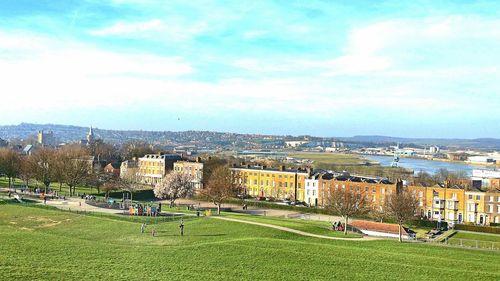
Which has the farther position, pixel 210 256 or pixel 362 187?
pixel 362 187

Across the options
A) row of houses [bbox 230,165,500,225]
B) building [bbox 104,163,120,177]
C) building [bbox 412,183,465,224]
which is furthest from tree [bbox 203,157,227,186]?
building [bbox 412,183,465,224]

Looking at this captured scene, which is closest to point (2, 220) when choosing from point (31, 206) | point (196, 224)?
point (31, 206)

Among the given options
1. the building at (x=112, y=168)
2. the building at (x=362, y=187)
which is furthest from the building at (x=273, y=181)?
the building at (x=112, y=168)

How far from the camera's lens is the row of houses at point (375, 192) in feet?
239

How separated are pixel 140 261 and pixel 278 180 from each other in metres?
65.8

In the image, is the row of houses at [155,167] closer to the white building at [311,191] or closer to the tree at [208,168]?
the tree at [208,168]

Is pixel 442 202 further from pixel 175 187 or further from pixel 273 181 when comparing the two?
pixel 175 187

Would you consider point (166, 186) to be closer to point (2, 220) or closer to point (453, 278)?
point (2, 220)

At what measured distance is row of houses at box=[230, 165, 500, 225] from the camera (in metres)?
72.9

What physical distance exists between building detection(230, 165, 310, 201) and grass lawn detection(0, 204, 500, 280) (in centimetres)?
4599

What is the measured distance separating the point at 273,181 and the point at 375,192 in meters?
23.8

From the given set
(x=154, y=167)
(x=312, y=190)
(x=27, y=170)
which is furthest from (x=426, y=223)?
(x=27, y=170)

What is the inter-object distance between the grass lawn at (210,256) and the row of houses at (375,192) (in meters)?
28.1

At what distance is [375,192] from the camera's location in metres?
81.1
